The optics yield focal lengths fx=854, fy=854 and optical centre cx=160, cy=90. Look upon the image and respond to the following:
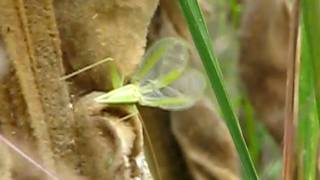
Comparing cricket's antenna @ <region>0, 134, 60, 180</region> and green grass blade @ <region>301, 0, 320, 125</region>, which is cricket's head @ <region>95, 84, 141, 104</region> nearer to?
cricket's antenna @ <region>0, 134, 60, 180</region>

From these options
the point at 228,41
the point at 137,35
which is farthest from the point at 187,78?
the point at 228,41

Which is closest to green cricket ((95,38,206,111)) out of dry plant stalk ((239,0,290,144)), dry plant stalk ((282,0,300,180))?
dry plant stalk ((282,0,300,180))

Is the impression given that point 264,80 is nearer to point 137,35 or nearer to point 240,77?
point 240,77

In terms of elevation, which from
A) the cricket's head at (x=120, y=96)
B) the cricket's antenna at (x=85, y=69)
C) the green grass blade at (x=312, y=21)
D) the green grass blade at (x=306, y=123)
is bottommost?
the green grass blade at (x=306, y=123)

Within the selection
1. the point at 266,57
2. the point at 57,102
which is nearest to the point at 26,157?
the point at 57,102

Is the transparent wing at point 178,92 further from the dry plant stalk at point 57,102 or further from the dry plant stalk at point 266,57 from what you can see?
the dry plant stalk at point 266,57

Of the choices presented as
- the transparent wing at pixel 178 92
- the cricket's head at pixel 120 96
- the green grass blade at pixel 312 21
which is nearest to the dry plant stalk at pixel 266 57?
the transparent wing at pixel 178 92
